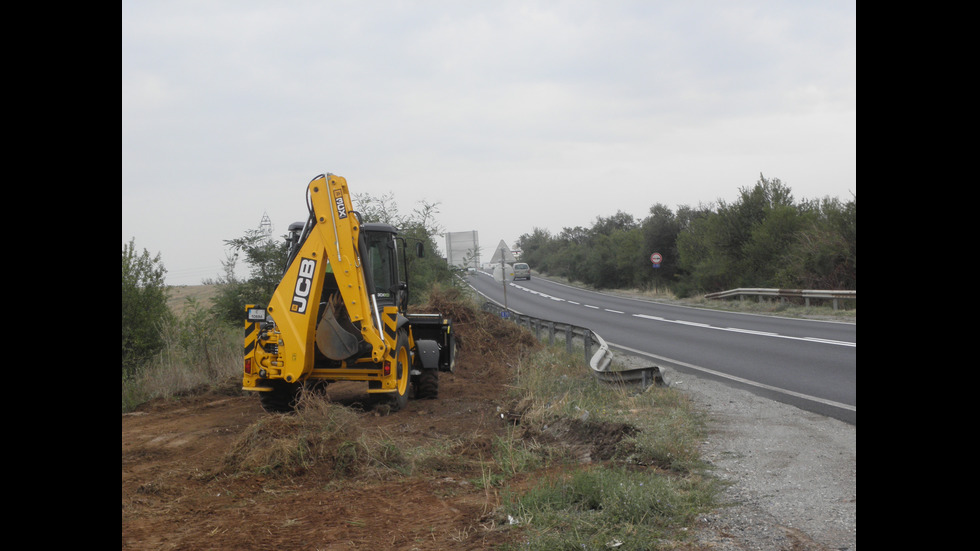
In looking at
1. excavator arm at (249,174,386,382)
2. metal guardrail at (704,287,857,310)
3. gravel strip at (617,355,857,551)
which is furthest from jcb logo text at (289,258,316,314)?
metal guardrail at (704,287,857,310)

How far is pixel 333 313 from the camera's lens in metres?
9.58

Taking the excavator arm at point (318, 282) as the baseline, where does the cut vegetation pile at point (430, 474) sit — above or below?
below

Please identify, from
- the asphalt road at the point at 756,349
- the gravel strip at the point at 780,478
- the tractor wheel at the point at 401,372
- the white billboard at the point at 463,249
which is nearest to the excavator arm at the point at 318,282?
the tractor wheel at the point at 401,372

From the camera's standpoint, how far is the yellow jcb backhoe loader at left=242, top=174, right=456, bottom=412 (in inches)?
351

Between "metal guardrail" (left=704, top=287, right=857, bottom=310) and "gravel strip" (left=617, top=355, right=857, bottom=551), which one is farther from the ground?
"metal guardrail" (left=704, top=287, right=857, bottom=310)

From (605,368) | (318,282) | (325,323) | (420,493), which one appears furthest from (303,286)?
(605,368)

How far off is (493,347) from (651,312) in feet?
55.4

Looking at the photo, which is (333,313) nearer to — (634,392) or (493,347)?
(634,392)

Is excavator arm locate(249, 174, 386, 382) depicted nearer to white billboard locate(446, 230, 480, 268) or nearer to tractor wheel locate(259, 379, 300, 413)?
tractor wheel locate(259, 379, 300, 413)

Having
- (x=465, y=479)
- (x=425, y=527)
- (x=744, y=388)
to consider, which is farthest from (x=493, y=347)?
(x=425, y=527)

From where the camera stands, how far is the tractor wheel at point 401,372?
9.84 meters

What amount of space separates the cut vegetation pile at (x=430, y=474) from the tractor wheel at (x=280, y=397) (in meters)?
0.44

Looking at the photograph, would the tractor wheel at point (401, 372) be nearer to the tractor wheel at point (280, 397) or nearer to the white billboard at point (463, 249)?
the tractor wheel at point (280, 397)

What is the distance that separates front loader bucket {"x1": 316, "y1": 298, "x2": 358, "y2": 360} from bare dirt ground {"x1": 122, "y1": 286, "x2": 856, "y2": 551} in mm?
882
